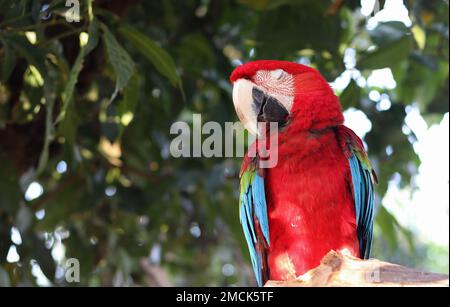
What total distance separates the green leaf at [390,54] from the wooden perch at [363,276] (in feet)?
3.16

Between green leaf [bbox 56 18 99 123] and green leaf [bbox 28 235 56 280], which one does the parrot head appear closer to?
green leaf [bbox 56 18 99 123]

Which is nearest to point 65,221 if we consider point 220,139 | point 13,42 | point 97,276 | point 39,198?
point 39,198

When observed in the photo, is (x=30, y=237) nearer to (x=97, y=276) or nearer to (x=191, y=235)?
(x=97, y=276)

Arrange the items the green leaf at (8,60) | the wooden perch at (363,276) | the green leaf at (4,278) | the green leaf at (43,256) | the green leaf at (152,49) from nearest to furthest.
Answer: the wooden perch at (363,276), the green leaf at (8,60), the green leaf at (152,49), the green leaf at (4,278), the green leaf at (43,256)

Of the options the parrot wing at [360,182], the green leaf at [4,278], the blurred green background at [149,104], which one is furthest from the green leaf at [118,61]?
the green leaf at [4,278]

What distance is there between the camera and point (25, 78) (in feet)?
6.14

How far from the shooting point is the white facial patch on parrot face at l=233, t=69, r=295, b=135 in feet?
A: 5.48

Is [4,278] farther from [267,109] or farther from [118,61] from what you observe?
[267,109]

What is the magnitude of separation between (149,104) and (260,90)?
0.80 meters

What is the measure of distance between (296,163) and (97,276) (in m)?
1.58

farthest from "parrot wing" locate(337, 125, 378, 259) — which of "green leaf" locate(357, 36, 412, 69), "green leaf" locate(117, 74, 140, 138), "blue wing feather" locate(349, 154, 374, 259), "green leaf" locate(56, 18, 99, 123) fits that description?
"green leaf" locate(56, 18, 99, 123)

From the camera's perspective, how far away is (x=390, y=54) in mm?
1977

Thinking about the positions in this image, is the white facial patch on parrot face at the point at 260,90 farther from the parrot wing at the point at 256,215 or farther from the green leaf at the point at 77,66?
the green leaf at the point at 77,66

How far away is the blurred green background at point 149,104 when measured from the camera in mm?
1682
